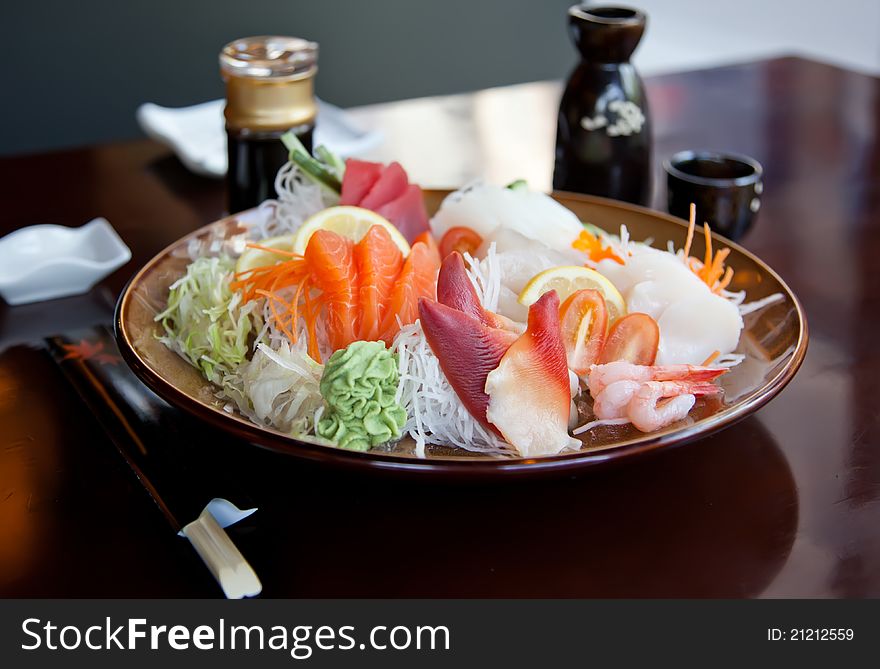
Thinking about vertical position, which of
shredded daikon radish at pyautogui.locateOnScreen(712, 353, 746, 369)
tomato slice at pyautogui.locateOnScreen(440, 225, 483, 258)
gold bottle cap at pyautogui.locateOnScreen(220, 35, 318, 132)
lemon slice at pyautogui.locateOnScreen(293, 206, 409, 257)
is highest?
gold bottle cap at pyautogui.locateOnScreen(220, 35, 318, 132)

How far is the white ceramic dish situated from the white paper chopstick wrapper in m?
0.72

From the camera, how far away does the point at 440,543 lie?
1.05 m

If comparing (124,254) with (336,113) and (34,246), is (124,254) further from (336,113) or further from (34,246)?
(336,113)

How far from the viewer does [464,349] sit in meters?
1.09

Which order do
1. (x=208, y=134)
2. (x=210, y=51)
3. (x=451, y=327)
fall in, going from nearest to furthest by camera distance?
(x=451, y=327)
(x=208, y=134)
(x=210, y=51)

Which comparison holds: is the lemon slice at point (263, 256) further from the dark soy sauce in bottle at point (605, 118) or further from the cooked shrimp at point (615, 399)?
the dark soy sauce in bottle at point (605, 118)

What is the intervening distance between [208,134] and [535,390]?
1.48 m

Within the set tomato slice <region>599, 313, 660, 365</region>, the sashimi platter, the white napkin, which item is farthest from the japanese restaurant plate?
the white napkin

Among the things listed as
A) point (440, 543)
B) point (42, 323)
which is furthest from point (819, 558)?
point (42, 323)

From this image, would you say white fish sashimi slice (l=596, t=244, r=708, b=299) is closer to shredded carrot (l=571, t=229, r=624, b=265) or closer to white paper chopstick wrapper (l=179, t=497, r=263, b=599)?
shredded carrot (l=571, t=229, r=624, b=265)

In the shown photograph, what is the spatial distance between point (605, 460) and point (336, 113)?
1.67 m

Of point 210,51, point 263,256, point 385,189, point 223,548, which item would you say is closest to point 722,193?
point 385,189

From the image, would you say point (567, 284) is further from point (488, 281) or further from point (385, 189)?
point (385, 189)

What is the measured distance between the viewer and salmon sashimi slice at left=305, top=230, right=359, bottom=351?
123 cm
